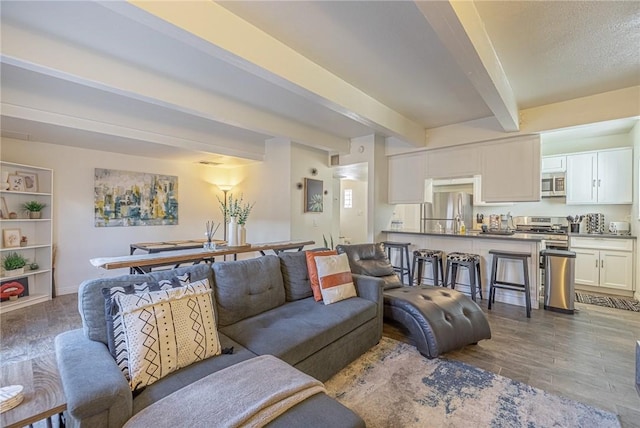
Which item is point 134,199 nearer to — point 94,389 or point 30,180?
point 30,180

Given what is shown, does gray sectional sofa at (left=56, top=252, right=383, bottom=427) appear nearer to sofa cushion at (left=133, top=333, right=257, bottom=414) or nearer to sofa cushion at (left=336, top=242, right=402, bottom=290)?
sofa cushion at (left=133, top=333, right=257, bottom=414)

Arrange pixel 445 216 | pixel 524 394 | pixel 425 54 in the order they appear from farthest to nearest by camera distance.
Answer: pixel 445 216
pixel 425 54
pixel 524 394

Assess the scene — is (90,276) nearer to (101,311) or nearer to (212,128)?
(212,128)

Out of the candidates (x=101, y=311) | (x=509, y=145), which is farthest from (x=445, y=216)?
(x=101, y=311)

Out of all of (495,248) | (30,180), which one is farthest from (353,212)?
(30,180)

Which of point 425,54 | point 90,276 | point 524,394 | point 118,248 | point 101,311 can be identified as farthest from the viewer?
point 118,248

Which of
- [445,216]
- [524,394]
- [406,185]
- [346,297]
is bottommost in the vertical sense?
[524,394]

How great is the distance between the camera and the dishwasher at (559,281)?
11.7 ft

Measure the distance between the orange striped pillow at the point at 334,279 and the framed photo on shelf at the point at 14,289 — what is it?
4.27 m

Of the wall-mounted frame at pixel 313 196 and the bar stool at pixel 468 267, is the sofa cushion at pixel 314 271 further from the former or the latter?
the wall-mounted frame at pixel 313 196

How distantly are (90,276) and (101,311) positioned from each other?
4260 millimetres

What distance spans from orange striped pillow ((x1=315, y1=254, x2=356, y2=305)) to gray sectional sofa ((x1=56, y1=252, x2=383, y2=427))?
9 cm

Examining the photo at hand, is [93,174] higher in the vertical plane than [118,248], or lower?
higher

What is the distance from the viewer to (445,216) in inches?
235
